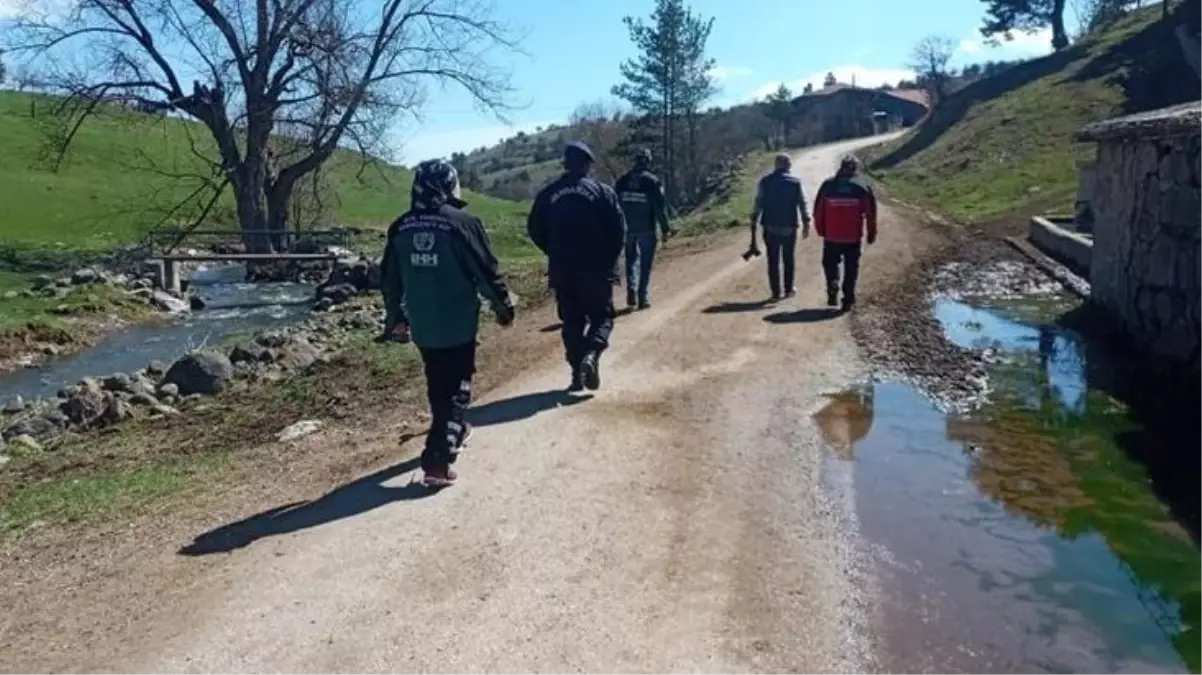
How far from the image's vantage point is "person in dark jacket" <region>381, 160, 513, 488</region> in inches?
258

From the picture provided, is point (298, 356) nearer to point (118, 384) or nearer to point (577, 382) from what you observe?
point (118, 384)

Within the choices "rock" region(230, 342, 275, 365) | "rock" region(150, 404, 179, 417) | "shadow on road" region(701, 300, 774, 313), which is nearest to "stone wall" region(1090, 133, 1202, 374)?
"shadow on road" region(701, 300, 774, 313)

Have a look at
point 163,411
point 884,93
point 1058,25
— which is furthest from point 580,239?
point 884,93

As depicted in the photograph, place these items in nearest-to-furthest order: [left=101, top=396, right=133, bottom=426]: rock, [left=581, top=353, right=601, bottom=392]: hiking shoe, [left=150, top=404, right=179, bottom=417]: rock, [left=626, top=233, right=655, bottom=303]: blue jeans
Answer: [left=581, top=353, right=601, bottom=392]: hiking shoe
[left=150, top=404, right=179, bottom=417]: rock
[left=101, top=396, right=133, bottom=426]: rock
[left=626, top=233, right=655, bottom=303]: blue jeans

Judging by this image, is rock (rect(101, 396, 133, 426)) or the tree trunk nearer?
rock (rect(101, 396, 133, 426))

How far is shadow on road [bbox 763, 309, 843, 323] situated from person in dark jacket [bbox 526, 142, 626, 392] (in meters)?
3.98

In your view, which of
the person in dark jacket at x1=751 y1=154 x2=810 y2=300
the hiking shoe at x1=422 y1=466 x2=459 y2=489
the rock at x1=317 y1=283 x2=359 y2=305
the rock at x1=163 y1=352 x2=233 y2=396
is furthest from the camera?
the rock at x1=317 y1=283 x2=359 y2=305

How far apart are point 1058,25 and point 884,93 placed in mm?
28591

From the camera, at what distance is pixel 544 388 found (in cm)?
930

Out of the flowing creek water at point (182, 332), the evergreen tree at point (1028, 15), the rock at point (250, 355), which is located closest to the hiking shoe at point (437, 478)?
the rock at point (250, 355)

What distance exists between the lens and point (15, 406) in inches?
527

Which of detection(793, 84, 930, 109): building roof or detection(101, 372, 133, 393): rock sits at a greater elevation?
detection(793, 84, 930, 109): building roof

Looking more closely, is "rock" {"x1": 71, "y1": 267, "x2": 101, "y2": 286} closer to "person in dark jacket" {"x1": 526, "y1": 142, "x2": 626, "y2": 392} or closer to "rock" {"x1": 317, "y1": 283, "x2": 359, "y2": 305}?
"rock" {"x1": 317, "y1": 283, "x2": 359, "y2": 305}

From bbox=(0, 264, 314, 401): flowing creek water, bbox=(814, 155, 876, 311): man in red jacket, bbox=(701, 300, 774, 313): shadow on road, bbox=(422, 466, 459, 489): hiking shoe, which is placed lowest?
bbox=(0, 264, 314, 401): flowing creek water
